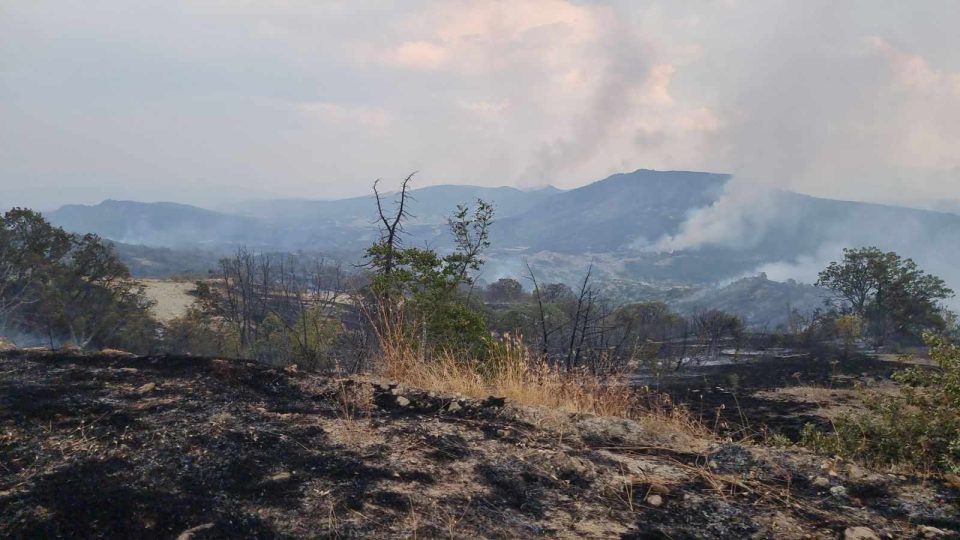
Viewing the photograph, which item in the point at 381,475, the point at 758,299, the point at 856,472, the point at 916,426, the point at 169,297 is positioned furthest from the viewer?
the point at 758,299

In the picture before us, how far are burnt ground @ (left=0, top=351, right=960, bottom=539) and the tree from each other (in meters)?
34.6

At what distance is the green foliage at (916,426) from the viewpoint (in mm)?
3785

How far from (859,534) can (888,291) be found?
119 ft

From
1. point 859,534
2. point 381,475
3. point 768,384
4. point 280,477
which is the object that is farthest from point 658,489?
point 768,384

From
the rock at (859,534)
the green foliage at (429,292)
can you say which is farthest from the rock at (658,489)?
the green foliage at (429,292)

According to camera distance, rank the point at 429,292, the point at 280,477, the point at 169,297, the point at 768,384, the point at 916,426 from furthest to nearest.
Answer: the point at 169,297
the point at 768,384
the point at 429,292
the point at 916,426
the point at 280,477

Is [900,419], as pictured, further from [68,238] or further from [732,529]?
[68,238]

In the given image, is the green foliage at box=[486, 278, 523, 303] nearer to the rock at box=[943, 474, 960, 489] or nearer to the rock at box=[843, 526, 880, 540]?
the rock at box=[943, 474, 960, 489]

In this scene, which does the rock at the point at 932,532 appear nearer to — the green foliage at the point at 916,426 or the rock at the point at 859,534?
the rock at the point at 859,534

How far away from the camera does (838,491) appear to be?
290 centimetres

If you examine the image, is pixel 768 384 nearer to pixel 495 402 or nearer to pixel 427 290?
pixel 427 290

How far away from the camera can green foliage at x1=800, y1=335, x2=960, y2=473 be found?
3.79m

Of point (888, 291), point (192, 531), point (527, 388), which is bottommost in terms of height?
point (192, 531)

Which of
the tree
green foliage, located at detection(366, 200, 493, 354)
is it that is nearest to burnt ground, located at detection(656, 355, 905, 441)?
green foliage, located at detection(366, 200, 493, 354)
